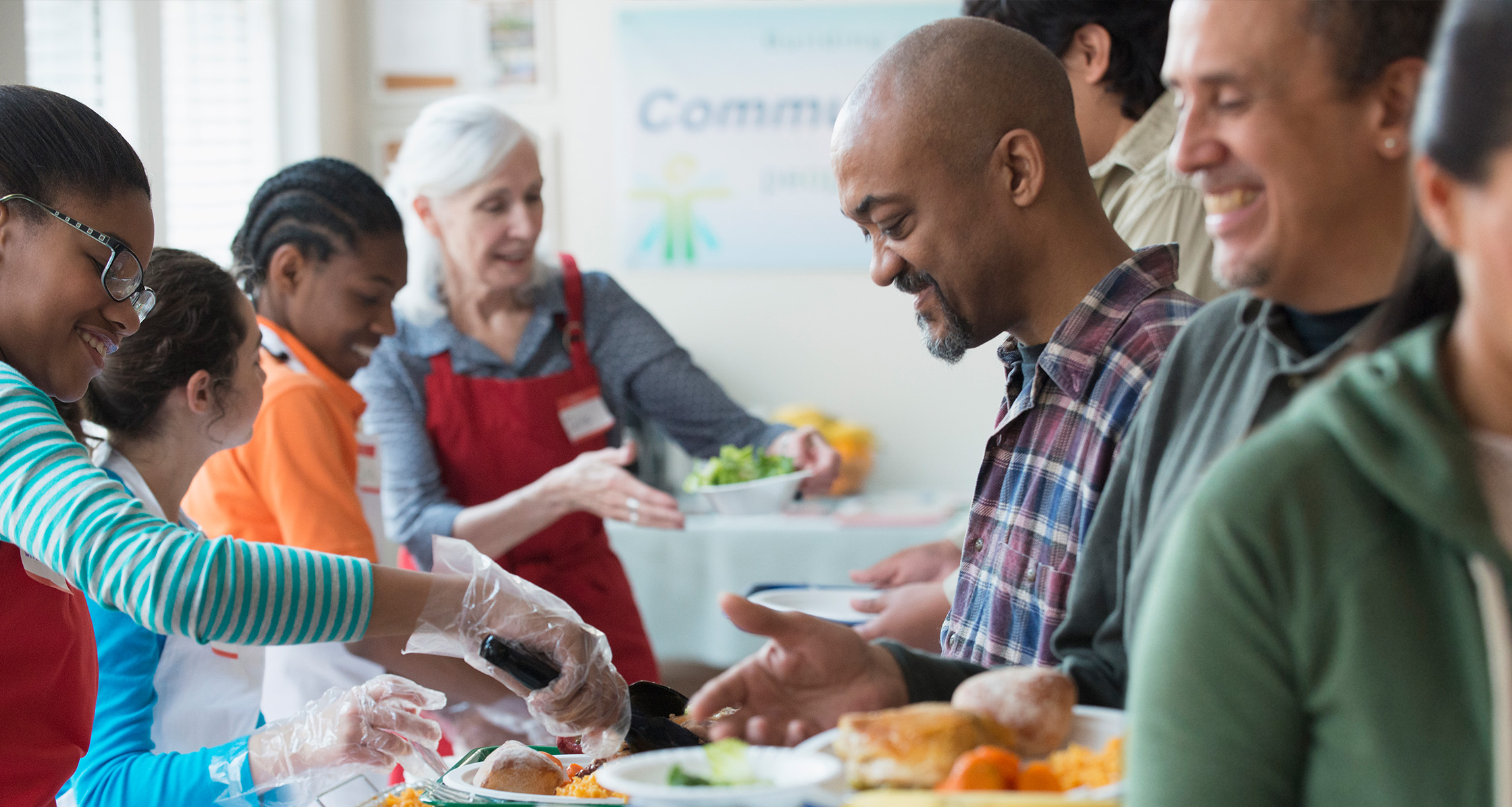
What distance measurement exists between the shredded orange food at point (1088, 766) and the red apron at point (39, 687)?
1.16 metres

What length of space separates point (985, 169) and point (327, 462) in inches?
49.7

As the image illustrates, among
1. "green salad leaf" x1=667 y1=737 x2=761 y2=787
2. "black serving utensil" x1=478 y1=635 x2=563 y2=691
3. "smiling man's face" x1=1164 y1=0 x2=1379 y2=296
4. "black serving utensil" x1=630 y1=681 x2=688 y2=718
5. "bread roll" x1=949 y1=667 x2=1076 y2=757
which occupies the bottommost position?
"black serving utensil" x1=630 y1=681 x2=688 y2=718

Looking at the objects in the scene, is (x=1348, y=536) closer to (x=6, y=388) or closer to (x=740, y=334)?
(x=6, y=388)

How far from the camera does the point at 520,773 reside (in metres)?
1.33

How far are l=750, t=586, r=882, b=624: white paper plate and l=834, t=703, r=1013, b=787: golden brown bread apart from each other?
1.15 meters

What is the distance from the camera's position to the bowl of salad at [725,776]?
78 cm

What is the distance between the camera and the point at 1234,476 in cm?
73

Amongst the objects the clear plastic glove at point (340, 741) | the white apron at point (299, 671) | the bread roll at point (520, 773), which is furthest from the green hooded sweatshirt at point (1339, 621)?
the white apron at point (299, 671)

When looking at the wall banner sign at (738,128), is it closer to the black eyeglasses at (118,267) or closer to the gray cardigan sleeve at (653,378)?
the gray cardigan sleeve at (653,378)

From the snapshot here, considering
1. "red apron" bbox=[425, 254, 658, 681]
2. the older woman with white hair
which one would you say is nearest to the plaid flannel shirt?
the older woman with white hair

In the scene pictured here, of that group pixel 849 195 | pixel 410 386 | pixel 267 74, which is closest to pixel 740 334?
pixel 267 74

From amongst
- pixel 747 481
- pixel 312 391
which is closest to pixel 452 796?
pixel 312 391

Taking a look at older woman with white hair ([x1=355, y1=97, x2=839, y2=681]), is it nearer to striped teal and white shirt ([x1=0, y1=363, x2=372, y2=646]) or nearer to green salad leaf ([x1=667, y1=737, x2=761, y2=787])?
striped teal and white shirt ([x1=0, y1=363, x2=372, y2=646])

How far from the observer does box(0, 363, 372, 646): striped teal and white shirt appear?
118cm
